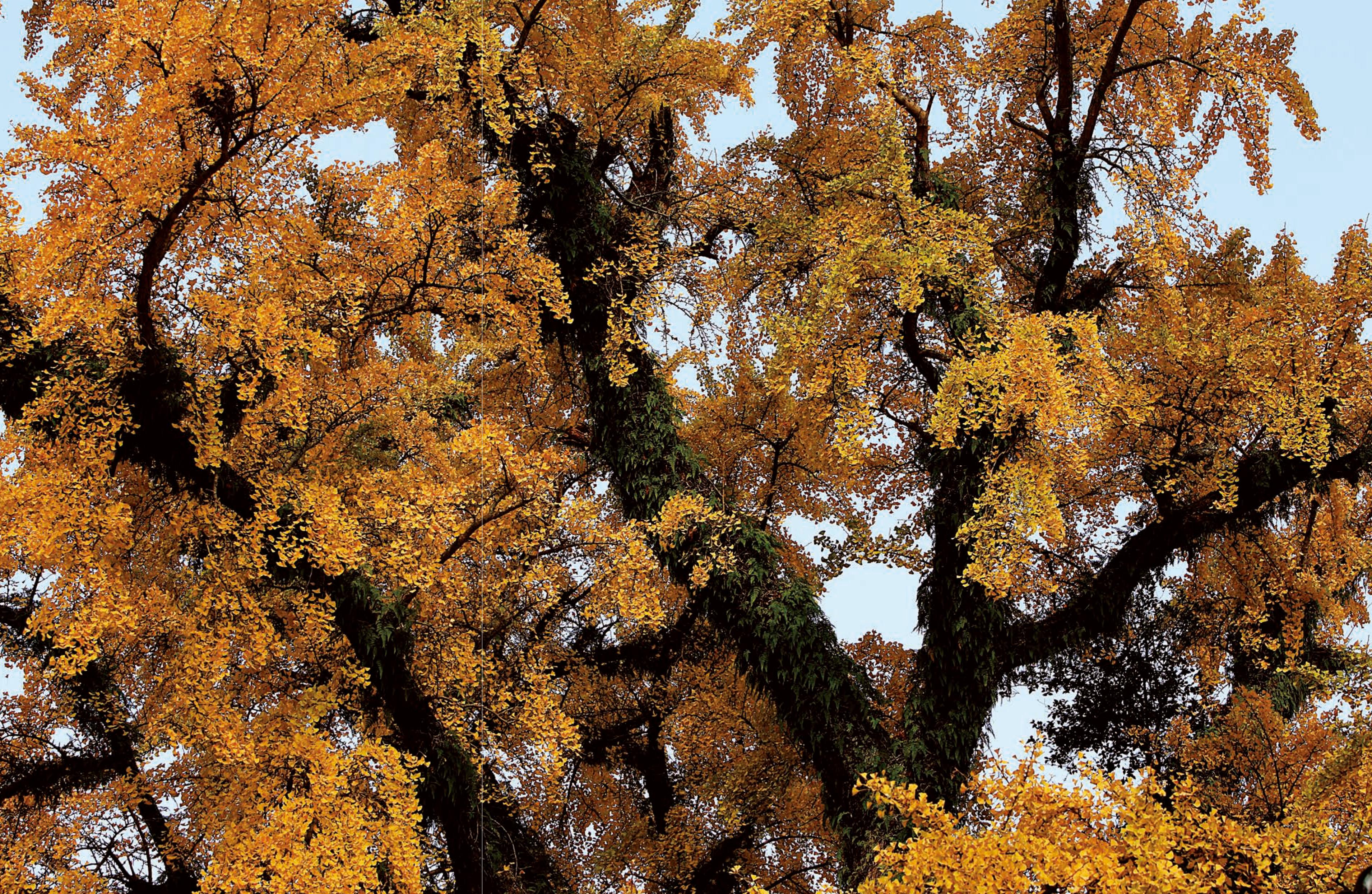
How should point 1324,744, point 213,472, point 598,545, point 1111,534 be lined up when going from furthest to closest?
1. point 1111,534
2. point 1324,744
3. point 598,545
4. point 213,472

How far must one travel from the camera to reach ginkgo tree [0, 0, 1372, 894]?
9.49 meters

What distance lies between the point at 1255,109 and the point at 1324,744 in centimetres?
648

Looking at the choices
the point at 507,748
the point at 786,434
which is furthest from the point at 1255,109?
the point at 507,748

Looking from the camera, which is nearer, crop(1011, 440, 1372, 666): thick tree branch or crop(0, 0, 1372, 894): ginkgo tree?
crop(0, 0, 1372, 894): ginkgo tree

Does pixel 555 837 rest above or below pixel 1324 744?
below

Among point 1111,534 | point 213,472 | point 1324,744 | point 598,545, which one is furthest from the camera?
point 1111,534

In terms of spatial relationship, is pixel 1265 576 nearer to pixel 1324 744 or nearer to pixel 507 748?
pixel 1324 744

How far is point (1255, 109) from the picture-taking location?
1241 cm

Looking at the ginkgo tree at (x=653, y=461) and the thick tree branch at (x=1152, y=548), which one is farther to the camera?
the thick tree branch at (x=1152, y=548)

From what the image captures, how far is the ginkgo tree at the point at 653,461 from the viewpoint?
9.49 meters

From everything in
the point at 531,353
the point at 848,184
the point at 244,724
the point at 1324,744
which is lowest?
the point at 244,724

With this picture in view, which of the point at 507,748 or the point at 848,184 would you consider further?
the point at 848,184

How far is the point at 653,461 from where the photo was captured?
12.4 m

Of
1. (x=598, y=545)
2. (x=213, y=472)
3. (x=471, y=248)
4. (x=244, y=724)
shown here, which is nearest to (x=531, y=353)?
(x=471, y=248)
